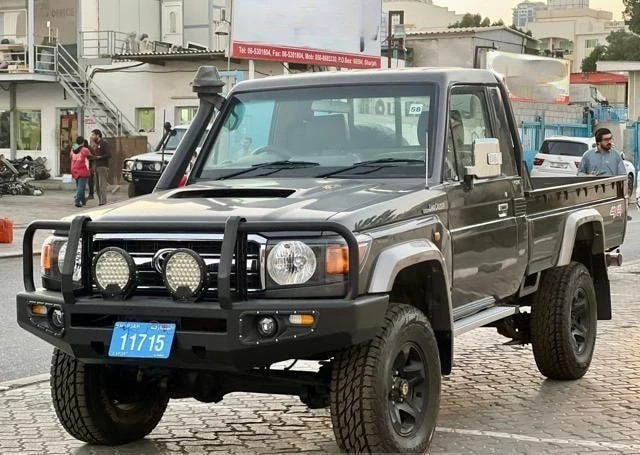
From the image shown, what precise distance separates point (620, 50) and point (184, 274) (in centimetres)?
8646

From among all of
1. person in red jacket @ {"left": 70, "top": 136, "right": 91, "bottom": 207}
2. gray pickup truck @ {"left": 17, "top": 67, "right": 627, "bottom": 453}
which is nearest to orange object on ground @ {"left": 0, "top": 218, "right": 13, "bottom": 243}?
Result: person in red jacket @ {"left": 70, "top": 136, "right": 91, "bottom": 207}

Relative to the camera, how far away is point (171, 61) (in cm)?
3438

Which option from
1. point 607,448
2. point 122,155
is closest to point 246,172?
point 607,448

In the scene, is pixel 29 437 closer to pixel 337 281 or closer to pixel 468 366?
pixel 337 281

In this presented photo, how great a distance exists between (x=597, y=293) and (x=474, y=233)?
2485 mm

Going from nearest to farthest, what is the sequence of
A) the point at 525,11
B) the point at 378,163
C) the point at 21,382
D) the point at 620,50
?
the point at 378,163, the point at 21,382, the point at 620,50, the point at 525,11

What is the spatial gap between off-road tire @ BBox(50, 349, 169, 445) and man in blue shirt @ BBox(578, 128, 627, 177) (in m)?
10.1

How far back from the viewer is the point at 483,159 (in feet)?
20.3

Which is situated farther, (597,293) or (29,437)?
(597,293)

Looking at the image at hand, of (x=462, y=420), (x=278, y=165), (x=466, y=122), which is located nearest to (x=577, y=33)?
(x=466, y=122)

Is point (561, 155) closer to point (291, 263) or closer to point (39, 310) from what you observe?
point (39, 310)

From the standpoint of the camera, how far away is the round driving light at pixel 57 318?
542 centimetres

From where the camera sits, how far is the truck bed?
23.6 ft

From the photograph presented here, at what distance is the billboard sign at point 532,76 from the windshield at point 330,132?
3720 cm
